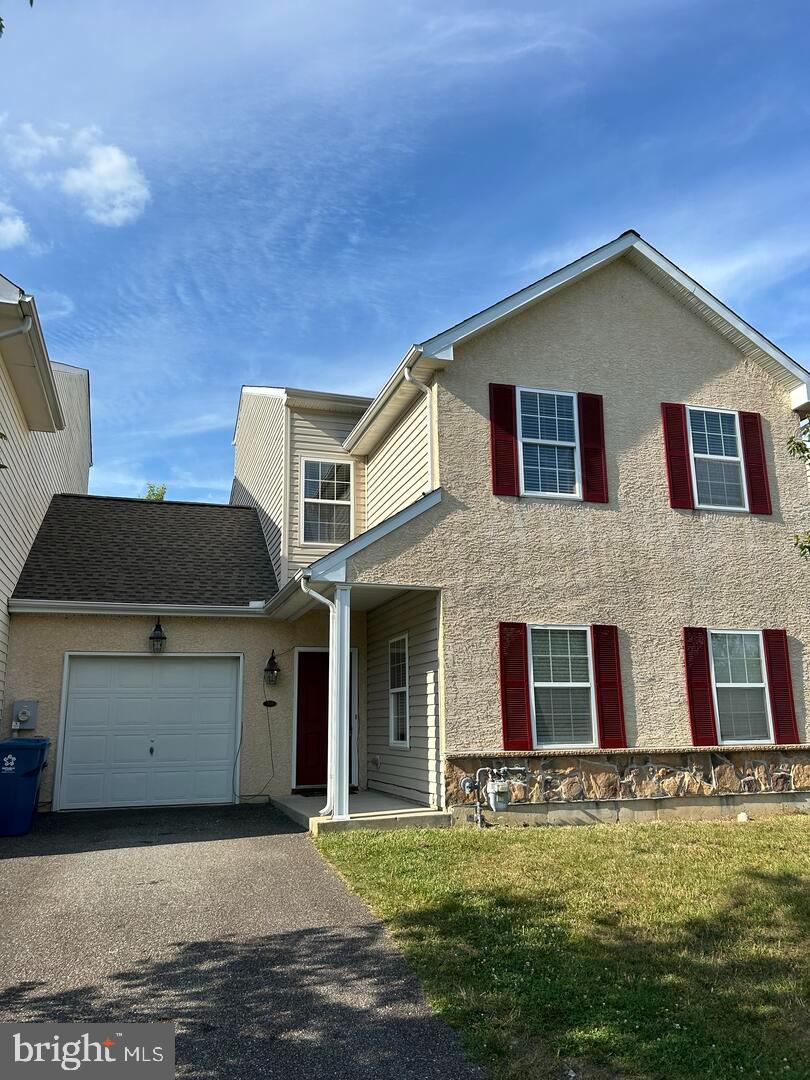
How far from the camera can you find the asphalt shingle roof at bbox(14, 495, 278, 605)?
470 inches

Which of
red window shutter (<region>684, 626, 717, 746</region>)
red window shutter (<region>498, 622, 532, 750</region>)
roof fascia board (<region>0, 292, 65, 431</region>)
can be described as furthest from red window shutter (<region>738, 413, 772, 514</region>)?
roof fascia board (<region>0, 292, 65, 431</region>)

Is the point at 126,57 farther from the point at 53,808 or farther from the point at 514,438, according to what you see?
the point at 53,808

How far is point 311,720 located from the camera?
12.3 m

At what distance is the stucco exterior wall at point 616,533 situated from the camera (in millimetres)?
9742

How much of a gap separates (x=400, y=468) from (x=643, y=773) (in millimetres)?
5347

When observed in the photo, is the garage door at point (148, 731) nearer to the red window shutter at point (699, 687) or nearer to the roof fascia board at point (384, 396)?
the roof fascia board at point (384, 396)

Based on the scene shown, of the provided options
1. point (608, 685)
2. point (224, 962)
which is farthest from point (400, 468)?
point (224, 962)

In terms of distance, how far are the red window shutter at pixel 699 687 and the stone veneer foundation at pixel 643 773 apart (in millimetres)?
214

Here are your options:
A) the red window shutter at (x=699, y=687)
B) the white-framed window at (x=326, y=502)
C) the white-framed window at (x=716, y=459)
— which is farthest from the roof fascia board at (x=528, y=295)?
the red window shutter at (x=699, y=687)

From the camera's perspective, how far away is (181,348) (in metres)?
14.5

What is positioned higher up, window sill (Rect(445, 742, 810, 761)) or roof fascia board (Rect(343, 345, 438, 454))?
roof fascia board (Rect(343, 345, 438, 454))

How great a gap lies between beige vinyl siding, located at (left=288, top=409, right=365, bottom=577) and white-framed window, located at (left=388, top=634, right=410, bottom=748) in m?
2.48

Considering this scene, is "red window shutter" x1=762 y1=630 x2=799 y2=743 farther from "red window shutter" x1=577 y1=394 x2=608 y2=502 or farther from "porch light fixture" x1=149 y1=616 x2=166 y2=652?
"porch light fixture" x1=149 y1=616 x2=166 y2=652

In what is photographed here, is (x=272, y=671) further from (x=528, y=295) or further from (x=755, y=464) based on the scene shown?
(x=755, y=464)
